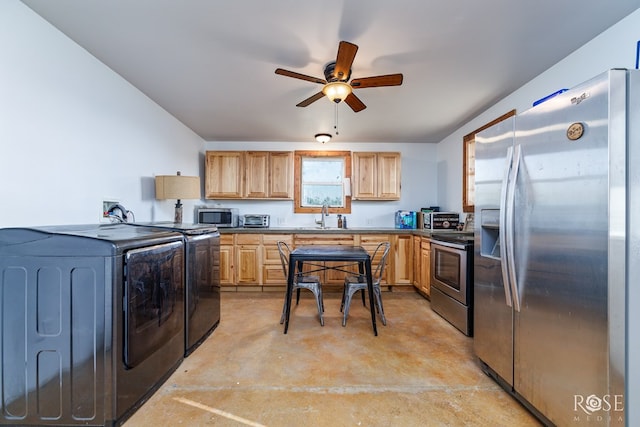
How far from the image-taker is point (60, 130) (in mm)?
1899

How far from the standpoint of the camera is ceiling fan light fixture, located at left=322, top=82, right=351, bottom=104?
2105 mm

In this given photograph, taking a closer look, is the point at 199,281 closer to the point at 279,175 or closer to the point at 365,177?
the point at 279,175

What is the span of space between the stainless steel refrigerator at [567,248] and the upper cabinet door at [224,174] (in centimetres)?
358

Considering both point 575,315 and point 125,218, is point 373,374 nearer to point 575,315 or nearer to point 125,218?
point 575,315

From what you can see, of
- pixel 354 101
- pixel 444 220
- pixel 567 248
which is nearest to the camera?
pixel 567 248

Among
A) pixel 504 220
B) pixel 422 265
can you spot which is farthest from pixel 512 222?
pixel 422 265

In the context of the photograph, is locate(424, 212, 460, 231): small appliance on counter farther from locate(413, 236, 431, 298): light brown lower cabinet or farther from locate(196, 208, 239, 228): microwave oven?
locate(196, 208, 239, 228): microwave oven

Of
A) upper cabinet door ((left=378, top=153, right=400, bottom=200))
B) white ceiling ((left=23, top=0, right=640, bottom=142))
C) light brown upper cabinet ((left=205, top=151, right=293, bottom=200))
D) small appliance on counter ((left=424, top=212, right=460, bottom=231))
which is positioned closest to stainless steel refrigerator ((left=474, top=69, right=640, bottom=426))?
white ceiling ((left=23, top=0, right=640, bottom=142))

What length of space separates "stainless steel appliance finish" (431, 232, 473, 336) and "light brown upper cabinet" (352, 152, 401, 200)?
1.35 meters

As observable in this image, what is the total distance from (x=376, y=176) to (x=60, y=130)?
12.3ft

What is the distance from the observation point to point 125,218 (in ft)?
8.20

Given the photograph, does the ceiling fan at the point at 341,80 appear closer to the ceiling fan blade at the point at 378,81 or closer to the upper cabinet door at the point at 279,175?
the ceiling fan blade at the point at 378,81

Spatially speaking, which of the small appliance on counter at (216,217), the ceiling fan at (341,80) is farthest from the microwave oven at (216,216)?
the ceiling fan at (341,80)

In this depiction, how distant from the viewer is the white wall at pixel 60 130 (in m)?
1.59
